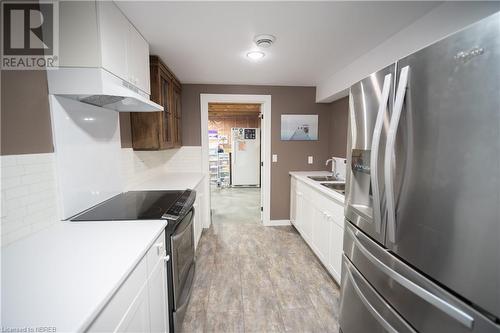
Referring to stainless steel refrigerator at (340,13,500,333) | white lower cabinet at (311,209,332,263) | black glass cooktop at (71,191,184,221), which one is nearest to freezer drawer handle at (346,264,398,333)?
stainless steel refrigerator at (340,13,500,333)

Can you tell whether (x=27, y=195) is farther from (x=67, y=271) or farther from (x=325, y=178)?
(x=325, y=178)

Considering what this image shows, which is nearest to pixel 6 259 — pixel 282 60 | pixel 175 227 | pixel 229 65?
pixel 175 227

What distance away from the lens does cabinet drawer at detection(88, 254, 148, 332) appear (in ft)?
2.20

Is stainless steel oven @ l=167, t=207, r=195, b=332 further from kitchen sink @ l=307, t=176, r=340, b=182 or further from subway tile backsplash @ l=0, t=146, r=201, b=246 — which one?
kitchen sink @ l=307, t=176, r=340, b=182

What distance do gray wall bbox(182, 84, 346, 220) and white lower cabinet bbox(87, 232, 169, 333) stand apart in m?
2.30

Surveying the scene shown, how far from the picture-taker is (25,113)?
1076 millimetres

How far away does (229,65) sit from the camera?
7.84 feet

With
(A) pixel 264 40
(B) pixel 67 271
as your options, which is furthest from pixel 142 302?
(A) pixel 264 40

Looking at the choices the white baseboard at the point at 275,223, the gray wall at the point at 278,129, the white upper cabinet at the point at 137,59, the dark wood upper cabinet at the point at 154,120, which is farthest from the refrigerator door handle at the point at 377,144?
the white baseboard at the point at 275,223

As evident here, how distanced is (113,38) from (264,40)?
1106 mm

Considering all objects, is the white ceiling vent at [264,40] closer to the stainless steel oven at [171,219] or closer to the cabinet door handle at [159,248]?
the stainless steel oven at [171,219]

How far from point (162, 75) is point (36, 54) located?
122 centimetres

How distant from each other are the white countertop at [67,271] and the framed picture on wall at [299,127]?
261 cm

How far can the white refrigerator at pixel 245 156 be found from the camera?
20.2 ft
